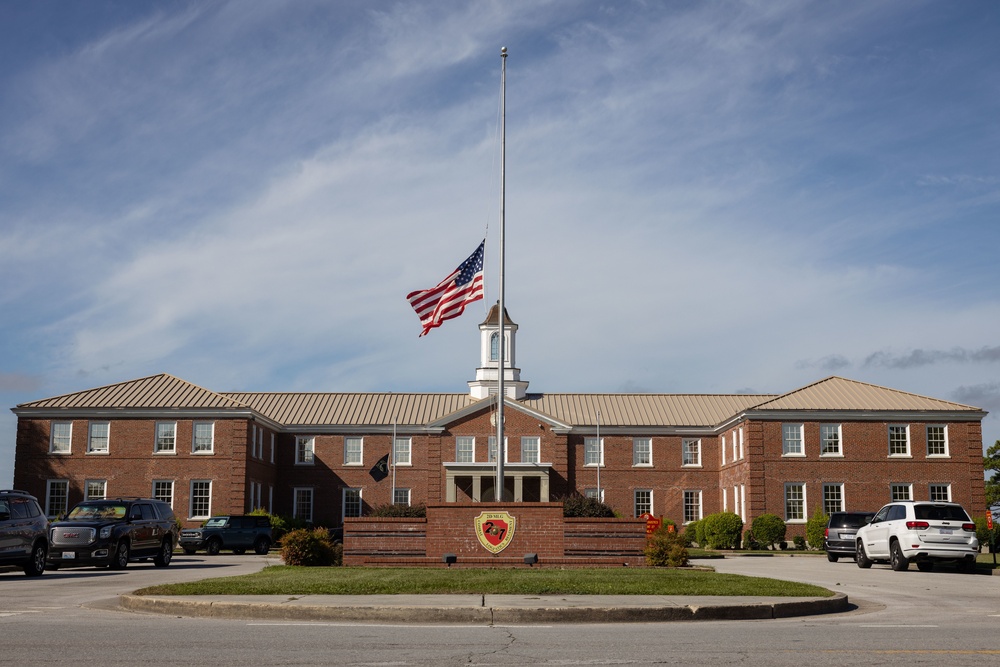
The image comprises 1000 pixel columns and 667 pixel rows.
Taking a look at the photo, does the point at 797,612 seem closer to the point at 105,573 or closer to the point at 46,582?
the point at 46,582

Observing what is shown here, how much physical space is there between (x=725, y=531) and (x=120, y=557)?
3002 cm

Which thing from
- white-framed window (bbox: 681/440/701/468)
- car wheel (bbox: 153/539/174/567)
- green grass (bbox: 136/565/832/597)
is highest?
white-framed window (bbox: 681/440/701/468)

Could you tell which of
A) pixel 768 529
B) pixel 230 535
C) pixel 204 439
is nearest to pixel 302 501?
pixel 204 439

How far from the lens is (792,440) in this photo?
53.9m

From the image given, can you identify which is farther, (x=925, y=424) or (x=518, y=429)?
(x=518, y=429)

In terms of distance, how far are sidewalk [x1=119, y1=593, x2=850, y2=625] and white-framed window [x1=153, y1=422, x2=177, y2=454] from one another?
4167 cm

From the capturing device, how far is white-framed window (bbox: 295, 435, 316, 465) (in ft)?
209

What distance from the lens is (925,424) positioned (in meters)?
54.4

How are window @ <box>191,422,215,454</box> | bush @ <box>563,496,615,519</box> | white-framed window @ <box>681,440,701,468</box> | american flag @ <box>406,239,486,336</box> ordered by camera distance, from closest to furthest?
american flag @ <box>406,239,486,336</box>
bush @ <box>563,496,615,519</box>
window @ <box>191,422,215,454</box>
white-framed window @ <box>681,440,701,468</box>

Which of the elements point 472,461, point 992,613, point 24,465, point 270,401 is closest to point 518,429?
point 472,461

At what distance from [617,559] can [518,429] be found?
37.9 meters

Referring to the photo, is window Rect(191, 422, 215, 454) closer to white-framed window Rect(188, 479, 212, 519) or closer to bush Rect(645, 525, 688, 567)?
white-framed window Rect(188, 479, 212, 519)

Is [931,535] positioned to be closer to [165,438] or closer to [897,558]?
[897,558]

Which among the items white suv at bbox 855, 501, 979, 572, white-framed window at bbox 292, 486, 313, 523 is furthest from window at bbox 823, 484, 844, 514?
white-framed window at bbox 292, 486, 313, 523
